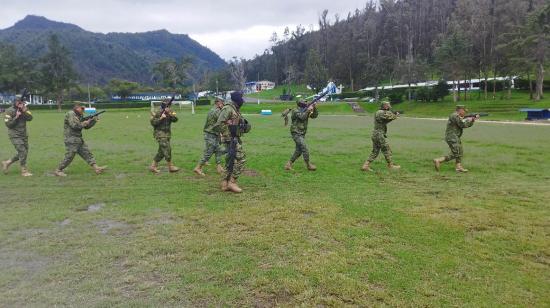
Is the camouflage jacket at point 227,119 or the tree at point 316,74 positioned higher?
the tree at point 316,74

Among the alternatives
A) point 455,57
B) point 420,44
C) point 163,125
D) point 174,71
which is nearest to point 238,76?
point 174,71

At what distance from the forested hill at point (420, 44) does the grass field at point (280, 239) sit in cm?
4686

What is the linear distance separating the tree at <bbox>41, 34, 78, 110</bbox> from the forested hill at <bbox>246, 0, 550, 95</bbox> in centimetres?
5021

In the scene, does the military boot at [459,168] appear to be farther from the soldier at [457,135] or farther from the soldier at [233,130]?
the soldier at [233,130]

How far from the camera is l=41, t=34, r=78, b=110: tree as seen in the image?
278 ft

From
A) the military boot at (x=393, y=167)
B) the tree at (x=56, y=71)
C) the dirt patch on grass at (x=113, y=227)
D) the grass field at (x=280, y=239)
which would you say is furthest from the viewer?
the tree at (x=56, y=71)

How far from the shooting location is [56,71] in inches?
3396

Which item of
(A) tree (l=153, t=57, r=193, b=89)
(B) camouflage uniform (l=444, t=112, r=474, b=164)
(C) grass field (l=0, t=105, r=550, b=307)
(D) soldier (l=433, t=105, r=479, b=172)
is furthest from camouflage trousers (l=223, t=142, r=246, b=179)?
(A) tree (l=153, t=57, r=193, b=89)

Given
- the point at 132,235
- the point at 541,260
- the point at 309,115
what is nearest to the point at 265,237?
the point at 132,235

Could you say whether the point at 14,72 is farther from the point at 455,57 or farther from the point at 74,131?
the point at 74,131

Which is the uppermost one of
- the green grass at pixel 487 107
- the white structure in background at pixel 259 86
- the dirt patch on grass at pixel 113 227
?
the white structure in background at pixel 259 86

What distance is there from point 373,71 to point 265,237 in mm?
77337

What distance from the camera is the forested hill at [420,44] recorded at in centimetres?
5400

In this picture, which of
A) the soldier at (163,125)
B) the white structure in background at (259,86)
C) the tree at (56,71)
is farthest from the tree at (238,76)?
the soldier at (163,125)
